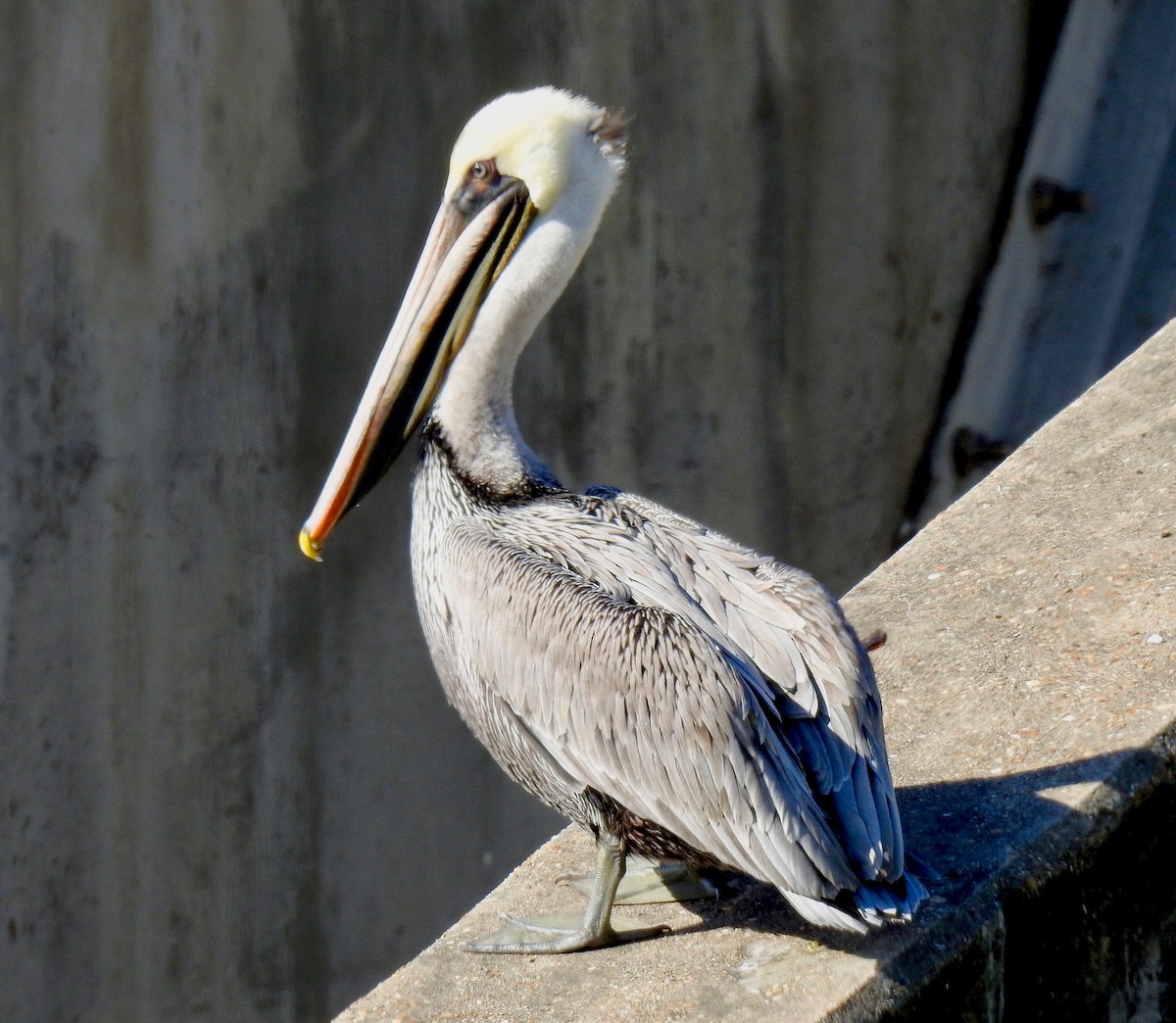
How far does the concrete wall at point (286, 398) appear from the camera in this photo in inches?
185

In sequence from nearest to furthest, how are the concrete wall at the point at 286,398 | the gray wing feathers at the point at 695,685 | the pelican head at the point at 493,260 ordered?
the gray wing feathers at the point at 695,685 → the pelican head at the point at 493,260 → the concrete wall at the point at 286,398

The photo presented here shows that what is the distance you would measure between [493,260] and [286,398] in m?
2.09

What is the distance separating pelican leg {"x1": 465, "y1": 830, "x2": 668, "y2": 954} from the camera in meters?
2.48

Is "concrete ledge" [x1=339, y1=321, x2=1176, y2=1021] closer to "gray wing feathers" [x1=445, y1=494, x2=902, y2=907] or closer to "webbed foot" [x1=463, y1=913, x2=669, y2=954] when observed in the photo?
"webbed foot" [x1=463, y1=913, x2=669, y2=954]

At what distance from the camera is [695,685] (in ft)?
7.64

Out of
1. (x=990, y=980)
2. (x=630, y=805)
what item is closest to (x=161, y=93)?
(x=630, y=805)

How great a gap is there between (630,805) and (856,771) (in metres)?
0.38

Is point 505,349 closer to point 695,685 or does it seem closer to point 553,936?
point 695,685

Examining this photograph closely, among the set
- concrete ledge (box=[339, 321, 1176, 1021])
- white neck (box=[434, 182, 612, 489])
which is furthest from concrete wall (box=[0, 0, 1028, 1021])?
concrete ledge (box=[339, 321, 1176, 1021])

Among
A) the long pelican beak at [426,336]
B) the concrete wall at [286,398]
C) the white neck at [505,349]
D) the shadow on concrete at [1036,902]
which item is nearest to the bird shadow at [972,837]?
the shadow on concrete at [1036,902]

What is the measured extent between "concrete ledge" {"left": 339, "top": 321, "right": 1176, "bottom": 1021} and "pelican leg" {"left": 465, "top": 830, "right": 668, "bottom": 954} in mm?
22

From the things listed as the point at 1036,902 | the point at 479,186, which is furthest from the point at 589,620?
the point at 479,186

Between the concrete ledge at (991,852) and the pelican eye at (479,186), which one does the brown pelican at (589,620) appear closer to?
the pelican eye at (479,186)

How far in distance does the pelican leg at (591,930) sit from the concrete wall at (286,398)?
104 inches
